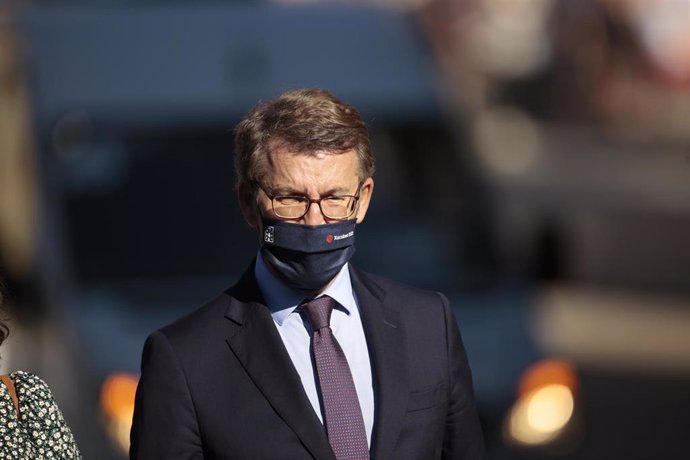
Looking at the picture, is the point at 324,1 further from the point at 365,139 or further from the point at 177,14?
the point at 365,139

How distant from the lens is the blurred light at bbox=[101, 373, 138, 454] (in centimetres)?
617

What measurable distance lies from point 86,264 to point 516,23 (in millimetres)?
21001

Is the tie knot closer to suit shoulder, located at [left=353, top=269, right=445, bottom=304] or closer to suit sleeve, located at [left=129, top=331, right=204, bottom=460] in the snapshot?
suit shoulder, located at [left=353, top=269, right=445, bottom=304]

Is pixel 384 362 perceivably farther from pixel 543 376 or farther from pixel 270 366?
pixel 543 376

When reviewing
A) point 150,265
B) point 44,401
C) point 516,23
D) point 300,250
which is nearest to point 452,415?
point 300,250

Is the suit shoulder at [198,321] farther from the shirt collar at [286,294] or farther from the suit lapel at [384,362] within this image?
the suit lapel at [384,362]

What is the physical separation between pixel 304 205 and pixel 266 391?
40cm

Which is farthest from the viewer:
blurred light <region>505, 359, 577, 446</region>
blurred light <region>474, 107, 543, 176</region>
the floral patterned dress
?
blurred light <region>474, 107, 543, 176</region>

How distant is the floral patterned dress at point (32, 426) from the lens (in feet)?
10.4

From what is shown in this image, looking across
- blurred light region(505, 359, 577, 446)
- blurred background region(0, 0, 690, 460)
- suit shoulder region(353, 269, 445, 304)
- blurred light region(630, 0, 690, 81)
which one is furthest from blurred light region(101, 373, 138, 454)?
blurred light region(630, 0, 690, 81)

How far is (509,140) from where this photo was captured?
88.2ft

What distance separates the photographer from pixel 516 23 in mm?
27312

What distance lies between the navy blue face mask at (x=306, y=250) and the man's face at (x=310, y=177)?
23mm

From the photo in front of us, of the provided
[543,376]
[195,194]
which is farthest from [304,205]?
[195,194]
